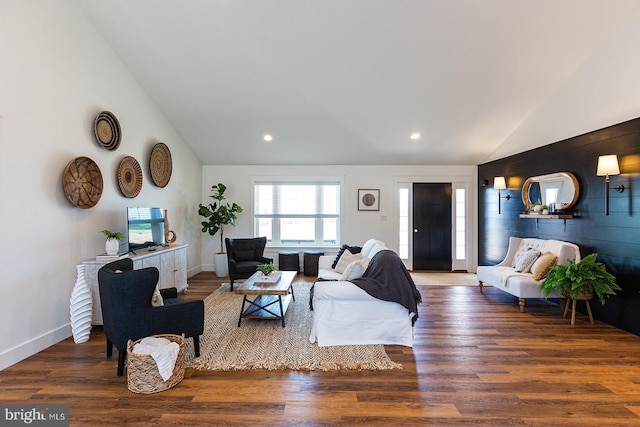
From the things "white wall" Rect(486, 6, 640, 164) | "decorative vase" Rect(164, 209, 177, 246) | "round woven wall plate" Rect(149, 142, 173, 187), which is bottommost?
"decorative vase" Rect(164, 209, 177, 246)

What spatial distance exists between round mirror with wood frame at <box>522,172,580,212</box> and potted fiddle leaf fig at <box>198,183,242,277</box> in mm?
5137

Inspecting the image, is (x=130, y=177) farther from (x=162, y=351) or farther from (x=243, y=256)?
(x=162, y=351)

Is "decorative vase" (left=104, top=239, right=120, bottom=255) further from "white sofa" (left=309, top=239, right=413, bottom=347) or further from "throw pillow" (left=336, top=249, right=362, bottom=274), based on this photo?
"throw pillow" (left=336, top=249, right=362, bottom=274)

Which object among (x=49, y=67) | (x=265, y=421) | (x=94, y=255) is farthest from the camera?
(x=94, y=255)

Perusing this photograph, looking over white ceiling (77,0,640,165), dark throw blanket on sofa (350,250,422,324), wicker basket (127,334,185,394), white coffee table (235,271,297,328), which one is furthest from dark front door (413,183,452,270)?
wicker basket (127,334,185,394)

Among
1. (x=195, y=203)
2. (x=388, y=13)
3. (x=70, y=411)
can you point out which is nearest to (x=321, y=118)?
(x=388, y=13)

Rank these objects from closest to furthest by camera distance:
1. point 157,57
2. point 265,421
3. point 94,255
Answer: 1. point 265,421
2. point 94,255
3. point 157,57

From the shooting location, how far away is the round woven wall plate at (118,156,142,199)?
4.37m

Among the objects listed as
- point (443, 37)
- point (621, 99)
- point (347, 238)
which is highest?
point (443, 37)

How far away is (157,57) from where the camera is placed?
14.3ft

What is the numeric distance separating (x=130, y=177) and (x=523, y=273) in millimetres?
5582

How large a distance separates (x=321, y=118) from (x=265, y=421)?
4.58 m

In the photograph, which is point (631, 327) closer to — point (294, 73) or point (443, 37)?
point (443, 37)

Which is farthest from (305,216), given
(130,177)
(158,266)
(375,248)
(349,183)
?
(130,177)
